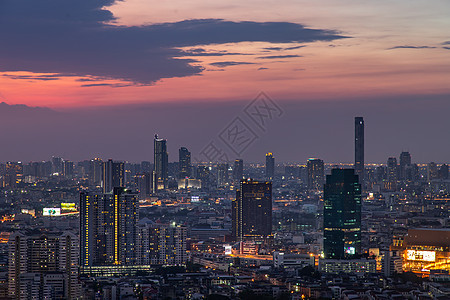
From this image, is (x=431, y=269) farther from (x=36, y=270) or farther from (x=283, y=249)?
(x=36, y=270)

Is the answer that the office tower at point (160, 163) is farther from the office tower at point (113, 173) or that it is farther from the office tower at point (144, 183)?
the office tower at point (113, 173)

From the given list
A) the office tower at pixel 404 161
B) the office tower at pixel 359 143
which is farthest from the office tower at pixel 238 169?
the office tower at pixel 404 161

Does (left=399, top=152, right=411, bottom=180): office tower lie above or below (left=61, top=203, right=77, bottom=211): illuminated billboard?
above

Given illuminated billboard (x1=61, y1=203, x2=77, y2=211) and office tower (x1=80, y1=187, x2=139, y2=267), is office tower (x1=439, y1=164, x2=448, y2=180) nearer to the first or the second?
illuminated billboard (x1=61, y1=203, x2=77, y2=211)

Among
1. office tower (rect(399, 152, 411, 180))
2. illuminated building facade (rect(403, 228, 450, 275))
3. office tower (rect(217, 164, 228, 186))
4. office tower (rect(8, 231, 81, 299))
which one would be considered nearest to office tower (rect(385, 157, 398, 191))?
office tower (rect(399, 152, 411, 180))

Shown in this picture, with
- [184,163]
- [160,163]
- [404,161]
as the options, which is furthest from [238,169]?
[404,161]

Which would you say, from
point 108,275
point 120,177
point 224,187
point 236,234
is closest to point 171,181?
point 224,187
